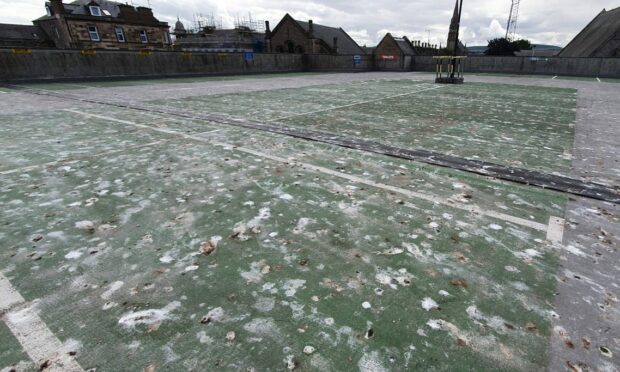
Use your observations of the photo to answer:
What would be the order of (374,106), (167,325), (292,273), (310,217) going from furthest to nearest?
(374,106) → (310,217) → (292,273) → (167,325)

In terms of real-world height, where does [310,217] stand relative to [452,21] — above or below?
below

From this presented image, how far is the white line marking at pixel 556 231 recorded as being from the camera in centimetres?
274

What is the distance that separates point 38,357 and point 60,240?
1329 mm

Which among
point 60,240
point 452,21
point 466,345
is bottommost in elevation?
point 466,345

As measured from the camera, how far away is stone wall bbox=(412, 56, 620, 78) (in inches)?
970

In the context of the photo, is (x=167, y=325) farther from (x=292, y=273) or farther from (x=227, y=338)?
(x=292, y=273)

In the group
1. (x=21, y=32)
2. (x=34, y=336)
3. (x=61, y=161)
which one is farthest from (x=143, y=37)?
(x=34, y=336)

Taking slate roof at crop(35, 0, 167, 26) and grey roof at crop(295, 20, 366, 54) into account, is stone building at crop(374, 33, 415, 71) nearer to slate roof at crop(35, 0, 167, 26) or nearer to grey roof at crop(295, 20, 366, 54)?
grey roof at crop(295, 20, 366, 54)

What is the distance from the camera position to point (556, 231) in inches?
113

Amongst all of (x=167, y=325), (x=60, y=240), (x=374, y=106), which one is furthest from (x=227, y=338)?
(x=374, y=106)

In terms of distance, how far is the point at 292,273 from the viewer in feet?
7.61

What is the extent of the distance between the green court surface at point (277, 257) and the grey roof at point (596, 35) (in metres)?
40.8

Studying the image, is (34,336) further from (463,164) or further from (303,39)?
(303,39)

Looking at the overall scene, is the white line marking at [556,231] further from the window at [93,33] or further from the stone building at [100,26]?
the window at [93,33]
